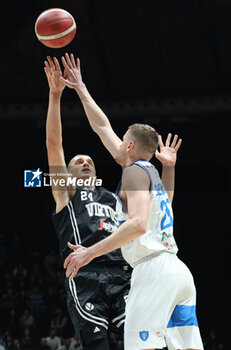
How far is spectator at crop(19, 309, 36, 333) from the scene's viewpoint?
1352 centimetres

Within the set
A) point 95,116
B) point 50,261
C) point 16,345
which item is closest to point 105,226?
point 95,116

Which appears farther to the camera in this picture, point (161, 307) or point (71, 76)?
point (71, 76)

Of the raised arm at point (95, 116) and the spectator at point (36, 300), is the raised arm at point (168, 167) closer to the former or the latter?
the raised arm at point (95, 116)

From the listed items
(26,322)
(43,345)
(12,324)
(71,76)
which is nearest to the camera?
(71,76)

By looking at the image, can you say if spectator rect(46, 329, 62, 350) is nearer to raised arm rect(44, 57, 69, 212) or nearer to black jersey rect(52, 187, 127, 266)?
black jersey rect(52, 187, 127, 266)

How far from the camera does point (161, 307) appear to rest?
356 centimetres

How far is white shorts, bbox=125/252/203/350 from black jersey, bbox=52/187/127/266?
4.27 ft

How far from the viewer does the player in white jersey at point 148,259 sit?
348 cm

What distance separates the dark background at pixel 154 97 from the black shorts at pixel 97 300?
26.7ft

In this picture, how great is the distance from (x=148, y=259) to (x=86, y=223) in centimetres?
141

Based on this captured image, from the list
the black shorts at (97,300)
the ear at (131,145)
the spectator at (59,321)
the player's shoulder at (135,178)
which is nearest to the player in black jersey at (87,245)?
the black shorts at (97,300)

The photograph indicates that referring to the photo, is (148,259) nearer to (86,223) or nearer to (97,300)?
(97,300)

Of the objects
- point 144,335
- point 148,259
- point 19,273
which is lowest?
point 144,335

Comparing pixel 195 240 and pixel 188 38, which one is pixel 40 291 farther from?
pixel 188 38
